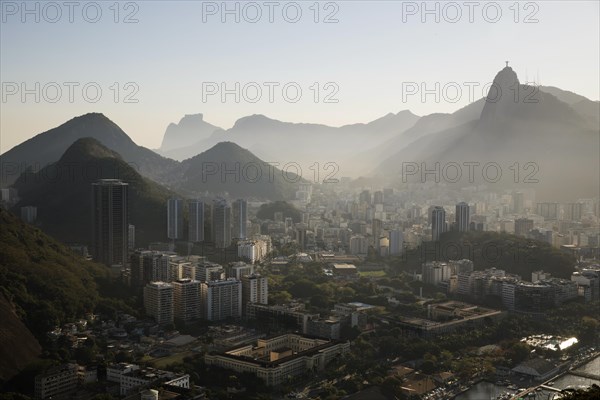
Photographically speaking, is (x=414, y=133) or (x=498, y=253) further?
(x=414, y=133)

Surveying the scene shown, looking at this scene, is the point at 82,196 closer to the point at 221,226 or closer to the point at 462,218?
the point at 221,226

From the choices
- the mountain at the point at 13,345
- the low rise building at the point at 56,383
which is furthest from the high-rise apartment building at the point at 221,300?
the low rise building at the point at 56,383

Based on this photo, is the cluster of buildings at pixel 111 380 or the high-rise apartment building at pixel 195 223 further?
the high-rise apartment building at pixel 195 223

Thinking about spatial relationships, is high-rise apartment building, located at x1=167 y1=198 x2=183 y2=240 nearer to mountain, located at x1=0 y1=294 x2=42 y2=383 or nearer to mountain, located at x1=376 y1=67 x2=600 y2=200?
mountain, located at x1=0 y1=294 x2=42 y2=383

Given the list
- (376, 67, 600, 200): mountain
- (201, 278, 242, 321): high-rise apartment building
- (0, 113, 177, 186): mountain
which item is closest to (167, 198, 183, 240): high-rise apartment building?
(201, 278, 242, 321): high-rise apartment building

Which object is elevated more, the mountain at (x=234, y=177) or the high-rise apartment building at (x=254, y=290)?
the mountain at (x=234, y=177)

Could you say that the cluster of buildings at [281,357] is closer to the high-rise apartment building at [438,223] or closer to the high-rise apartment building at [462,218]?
the high-rise apartment building at [438,223]

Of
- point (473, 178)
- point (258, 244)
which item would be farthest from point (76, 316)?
point (473, 178)

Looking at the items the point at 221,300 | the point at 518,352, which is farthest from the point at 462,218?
the point at 518,352
